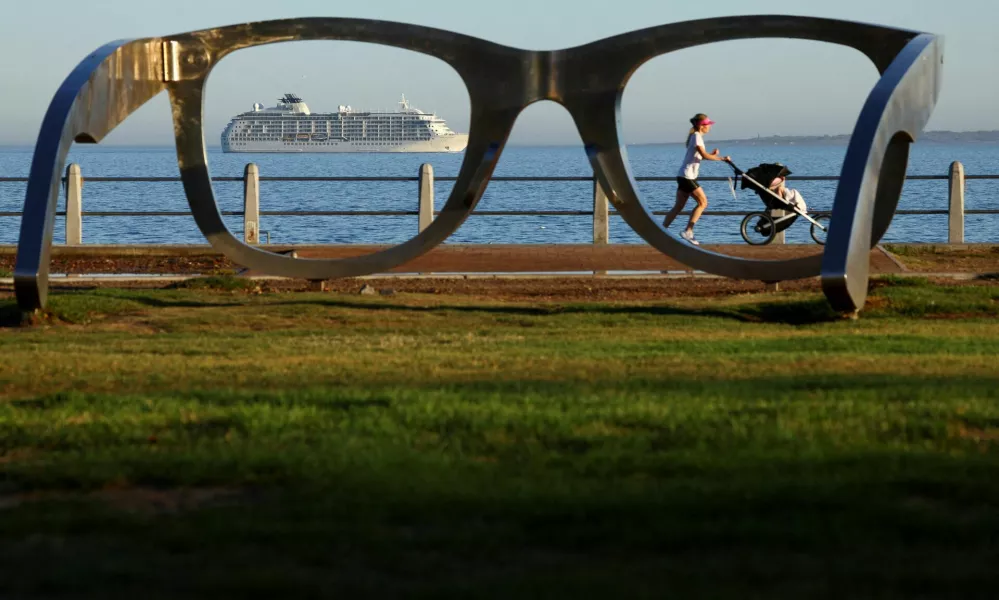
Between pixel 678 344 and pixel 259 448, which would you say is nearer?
pixel 259 448

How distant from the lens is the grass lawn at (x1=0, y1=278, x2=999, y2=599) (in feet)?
9.95

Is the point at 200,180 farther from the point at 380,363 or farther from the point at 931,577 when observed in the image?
the point at 931,577

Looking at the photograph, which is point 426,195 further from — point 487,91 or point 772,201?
point 487,91

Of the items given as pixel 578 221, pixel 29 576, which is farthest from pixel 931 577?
pixel 578 221

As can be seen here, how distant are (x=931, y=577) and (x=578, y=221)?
4361 cm

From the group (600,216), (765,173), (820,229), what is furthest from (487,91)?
(820,229)

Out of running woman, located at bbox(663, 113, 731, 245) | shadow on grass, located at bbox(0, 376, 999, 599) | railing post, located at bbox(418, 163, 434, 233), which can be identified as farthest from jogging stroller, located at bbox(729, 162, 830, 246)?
shadow on grass, located at bbox(0, 376, 999, 599)

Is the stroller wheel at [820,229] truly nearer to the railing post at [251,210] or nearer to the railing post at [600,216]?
the railing post at [600,216]

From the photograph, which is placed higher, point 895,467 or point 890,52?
point 890,52

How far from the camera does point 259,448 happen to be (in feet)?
14.0

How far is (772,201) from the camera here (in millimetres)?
15023

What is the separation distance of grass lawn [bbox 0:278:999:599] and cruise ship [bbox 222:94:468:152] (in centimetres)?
12547

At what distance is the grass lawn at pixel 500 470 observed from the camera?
3.03 meters

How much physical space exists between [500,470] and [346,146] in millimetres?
130241
